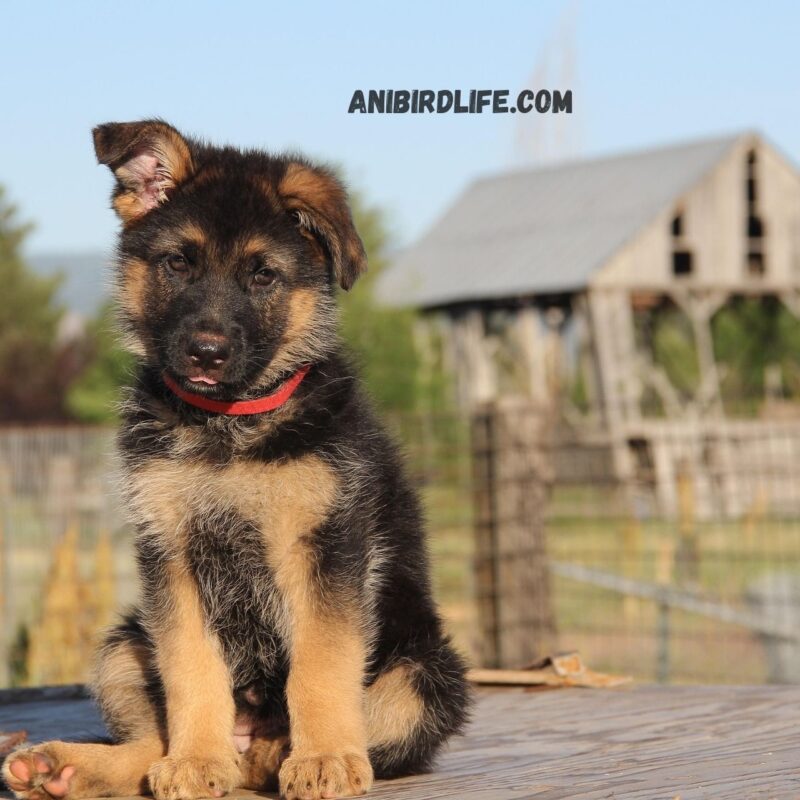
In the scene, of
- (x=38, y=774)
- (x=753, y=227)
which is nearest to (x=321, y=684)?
(x=38, y=774)

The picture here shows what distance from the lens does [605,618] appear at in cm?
1230

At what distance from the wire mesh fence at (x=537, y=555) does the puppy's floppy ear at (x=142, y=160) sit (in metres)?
3.22

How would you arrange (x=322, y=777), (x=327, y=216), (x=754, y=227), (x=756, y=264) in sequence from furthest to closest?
1. (x=754, y=227)
2. (x=756, y=264)
3. (x=327, y=216)
4. (x=322, y=777)

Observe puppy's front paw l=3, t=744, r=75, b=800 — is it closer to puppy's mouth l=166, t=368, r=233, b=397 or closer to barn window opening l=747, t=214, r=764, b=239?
puppy's mouth l=166, t=368, r=233, b=397

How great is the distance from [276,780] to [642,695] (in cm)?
237

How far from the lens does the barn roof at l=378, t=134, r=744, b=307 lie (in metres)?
31.6

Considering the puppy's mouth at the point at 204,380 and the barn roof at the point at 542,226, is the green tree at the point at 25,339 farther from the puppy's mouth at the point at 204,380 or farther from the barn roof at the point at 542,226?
the puppy's mouth at the point at 204,380

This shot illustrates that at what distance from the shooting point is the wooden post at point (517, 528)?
9273mm

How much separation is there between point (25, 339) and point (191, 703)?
4439 centimetres

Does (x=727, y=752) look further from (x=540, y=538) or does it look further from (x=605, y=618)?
(x=605, y=618)

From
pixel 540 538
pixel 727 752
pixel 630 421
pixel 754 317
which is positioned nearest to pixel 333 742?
pixel 727 752

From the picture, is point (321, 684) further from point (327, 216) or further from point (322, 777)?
point (327, 216)

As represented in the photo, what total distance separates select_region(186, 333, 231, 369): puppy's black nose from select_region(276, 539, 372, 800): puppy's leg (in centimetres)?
57

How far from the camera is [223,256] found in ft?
13.3
